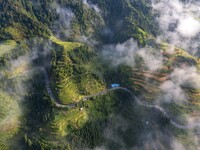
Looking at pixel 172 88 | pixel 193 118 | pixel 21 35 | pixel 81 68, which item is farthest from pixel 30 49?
pixel 193 118

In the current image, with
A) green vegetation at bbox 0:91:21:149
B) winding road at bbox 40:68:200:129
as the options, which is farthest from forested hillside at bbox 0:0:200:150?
winding road at bbox 40:68:200:129

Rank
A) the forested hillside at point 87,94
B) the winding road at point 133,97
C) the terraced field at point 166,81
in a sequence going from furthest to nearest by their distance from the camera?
1. the terraced field at point 166,81
2. the winding road at point 133,97
3. the forested hillside at point 87,94

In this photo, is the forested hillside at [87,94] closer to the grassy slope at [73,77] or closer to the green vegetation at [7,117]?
the green vegetation at [7,117]

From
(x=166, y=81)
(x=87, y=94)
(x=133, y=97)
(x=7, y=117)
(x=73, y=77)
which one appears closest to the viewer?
(x=7, y=117)

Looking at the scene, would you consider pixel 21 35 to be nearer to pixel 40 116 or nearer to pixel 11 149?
pixel 40 116

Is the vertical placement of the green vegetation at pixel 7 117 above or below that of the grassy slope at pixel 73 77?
below

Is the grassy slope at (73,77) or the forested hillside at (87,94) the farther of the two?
the grassy slope at (73,77)

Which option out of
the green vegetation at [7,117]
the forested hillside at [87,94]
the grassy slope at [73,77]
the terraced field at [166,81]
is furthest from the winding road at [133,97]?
the green vegetation at [7,117]

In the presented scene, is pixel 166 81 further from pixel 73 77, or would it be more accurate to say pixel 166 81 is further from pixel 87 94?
pixel 73 77

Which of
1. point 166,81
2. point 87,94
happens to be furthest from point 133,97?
point 87,94

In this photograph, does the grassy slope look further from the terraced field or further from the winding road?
the terraced field

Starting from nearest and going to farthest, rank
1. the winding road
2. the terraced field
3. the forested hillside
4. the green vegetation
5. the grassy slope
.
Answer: the green vegetation
the forested hillside
the winding road
the terraced field
the grassy slope
